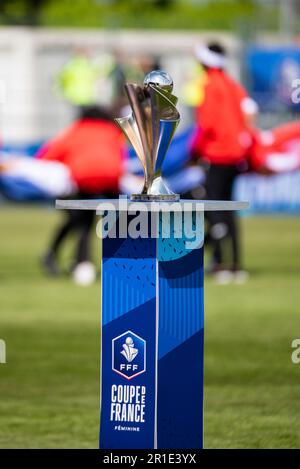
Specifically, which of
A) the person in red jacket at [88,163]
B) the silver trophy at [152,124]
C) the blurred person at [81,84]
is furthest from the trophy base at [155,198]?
the blurred person at [81,84]

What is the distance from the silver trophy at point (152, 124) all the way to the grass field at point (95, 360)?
1726 millimetres

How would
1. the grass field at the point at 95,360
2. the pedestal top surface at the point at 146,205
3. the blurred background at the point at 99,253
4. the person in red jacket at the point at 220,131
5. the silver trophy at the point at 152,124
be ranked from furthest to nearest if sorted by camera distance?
the person in red jacket at the point at 220,131 → the blurred background at the point at 99,253 → the grass field at the point at 95,360 → the silver trophy at the point at 152,124 → the pedestal top surface at the point at 146,205

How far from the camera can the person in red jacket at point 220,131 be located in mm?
13898

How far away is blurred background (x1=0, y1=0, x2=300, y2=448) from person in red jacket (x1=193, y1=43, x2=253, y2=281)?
30.1 inches

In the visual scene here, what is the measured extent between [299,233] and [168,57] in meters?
10.4

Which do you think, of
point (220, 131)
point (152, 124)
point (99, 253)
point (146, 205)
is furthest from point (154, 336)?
point (99, 253)

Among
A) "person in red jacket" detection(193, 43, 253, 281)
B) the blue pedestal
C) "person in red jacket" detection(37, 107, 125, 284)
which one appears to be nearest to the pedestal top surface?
the blue pedestal

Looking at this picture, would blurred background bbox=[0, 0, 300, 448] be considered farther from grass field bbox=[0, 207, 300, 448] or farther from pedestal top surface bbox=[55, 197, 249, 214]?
pedestal top surface bbox=[55, 197, 249, 214]

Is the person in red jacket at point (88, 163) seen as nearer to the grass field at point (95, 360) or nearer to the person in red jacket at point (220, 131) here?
the grass field at point (95, 360)

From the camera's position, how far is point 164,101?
5402mm

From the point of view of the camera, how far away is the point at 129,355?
17.6 feet

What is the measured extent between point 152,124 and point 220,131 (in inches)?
335

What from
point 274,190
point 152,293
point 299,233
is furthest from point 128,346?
point 274,190

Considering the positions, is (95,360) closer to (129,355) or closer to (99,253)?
(129,355)
